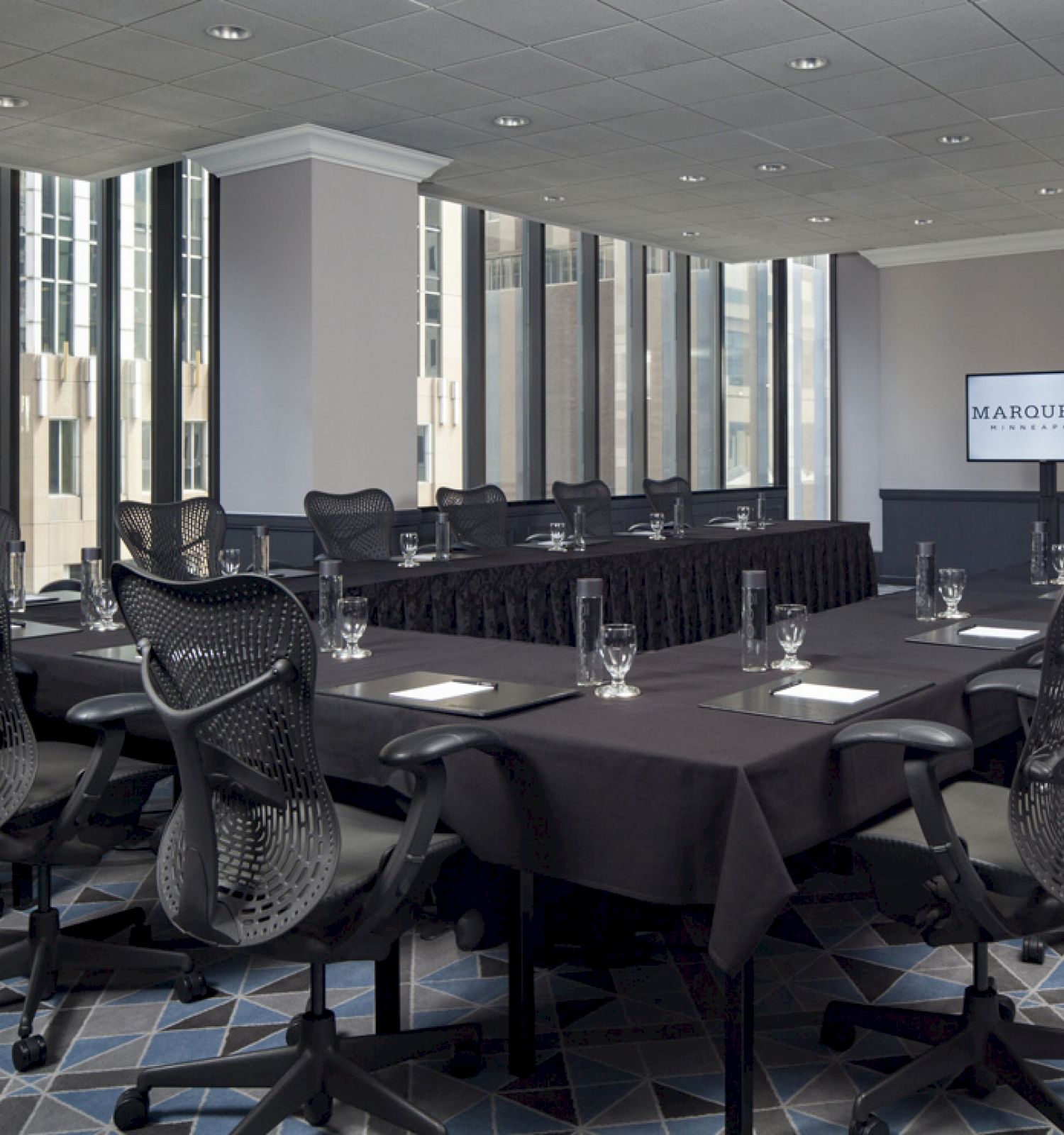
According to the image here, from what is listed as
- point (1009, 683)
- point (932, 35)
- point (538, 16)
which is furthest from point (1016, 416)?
point (1009, 683)

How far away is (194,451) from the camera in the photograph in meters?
7.84

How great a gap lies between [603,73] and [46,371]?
3.58 metres

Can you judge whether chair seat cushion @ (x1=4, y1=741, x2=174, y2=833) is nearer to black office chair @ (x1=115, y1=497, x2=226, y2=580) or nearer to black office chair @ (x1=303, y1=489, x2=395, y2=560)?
black office chair @ (x1=115, y1=497, x2=226, y2=580)

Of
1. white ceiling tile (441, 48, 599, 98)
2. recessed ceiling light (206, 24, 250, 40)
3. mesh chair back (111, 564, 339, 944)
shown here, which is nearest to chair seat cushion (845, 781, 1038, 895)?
mesh chair back (111, 564, 339, 944)

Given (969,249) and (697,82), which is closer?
(697,82)

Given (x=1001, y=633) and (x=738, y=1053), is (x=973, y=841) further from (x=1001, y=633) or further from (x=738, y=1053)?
(x=1001, y=633)

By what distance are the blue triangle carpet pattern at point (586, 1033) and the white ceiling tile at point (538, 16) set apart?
3.37 m

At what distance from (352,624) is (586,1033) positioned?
3.41 feet

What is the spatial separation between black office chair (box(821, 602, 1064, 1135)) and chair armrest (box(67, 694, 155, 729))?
50.9 inches

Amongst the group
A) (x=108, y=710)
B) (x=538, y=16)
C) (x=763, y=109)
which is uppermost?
(x=763, y=109)

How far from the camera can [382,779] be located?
236 centimetres

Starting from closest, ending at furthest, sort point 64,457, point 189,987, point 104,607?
point 189,987 < point 104,607 < point 64,457

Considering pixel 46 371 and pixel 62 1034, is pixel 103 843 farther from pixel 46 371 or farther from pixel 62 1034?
pixel 46 371

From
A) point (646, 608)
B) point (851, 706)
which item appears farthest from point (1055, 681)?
point (646, 608)
